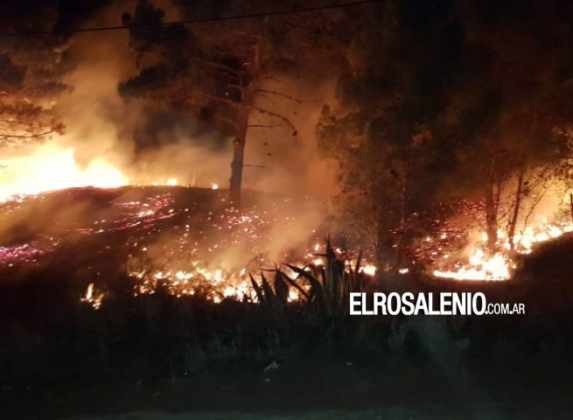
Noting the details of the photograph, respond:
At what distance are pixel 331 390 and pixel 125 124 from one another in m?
17.4

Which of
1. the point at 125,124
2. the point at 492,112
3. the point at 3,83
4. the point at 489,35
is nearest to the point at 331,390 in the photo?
the point at 492,112

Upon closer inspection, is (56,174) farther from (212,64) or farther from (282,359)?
(282,359)

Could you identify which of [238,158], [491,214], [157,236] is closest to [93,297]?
[157,236]

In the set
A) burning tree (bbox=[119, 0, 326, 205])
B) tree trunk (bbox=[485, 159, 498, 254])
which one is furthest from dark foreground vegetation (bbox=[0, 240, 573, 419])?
burning tree (bbox=[119, 0, 326, 205])

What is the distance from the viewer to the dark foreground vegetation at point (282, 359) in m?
8.34

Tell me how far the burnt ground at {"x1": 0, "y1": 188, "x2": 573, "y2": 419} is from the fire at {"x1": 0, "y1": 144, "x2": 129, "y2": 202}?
37.5ft

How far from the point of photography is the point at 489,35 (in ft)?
50.8

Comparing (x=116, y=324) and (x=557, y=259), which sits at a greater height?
(x=557, y=259)

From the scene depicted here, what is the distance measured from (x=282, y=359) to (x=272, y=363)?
0.17m

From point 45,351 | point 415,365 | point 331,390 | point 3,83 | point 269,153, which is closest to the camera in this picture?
point 331,390

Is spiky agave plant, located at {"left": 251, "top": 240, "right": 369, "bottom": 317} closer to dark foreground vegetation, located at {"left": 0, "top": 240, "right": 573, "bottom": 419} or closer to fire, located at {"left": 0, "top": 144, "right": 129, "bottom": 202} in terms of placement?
dark foreground vegetation, located at {"left": 0, "top": 240, "right": 573, "bottom": 419}

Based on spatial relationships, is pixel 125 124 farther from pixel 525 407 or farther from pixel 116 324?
pixel 525 407

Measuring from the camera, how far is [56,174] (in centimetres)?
2398

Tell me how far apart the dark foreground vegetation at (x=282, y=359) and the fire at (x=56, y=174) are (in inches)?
490
